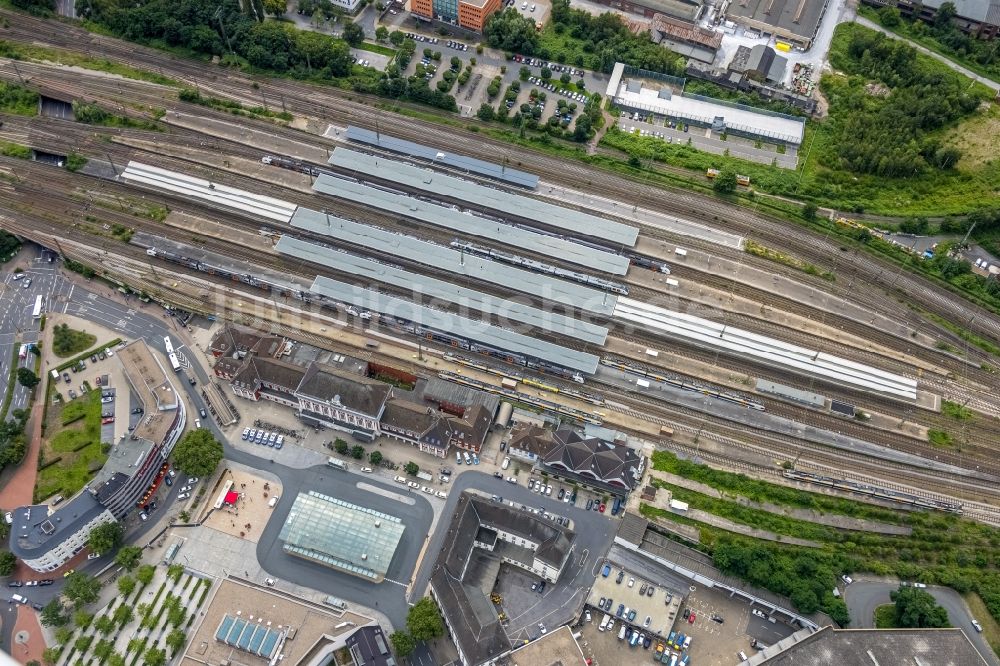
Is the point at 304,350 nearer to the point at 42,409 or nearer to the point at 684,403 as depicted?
the point at 42,409

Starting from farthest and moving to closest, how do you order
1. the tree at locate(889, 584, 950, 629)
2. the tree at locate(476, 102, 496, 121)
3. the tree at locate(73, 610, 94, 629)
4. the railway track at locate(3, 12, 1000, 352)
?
the tree at locate(476, 102, 496, 121) < the railway track at locate(3, 12, 1000, 352) < the tree at locate(73, 610, 94, 629) < the tree at locate(889, 584, 950, 629)

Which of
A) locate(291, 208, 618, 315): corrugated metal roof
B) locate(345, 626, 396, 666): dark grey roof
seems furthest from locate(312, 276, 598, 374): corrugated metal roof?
locate(345, 626, 396, 666): dark grey roof

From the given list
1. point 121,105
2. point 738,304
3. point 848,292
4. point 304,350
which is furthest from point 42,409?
point 848,292

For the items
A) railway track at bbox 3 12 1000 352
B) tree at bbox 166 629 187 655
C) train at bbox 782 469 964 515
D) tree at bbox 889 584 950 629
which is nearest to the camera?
tree at bbox 166 629 187 655

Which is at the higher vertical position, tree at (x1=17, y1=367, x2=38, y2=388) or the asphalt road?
the asphalt road

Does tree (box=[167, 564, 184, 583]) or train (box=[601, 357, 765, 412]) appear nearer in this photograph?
tree (box=[167, 564, 184, 583])

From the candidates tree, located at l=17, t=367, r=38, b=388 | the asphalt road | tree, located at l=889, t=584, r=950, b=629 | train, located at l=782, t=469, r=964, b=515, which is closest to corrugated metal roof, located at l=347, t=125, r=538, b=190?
train, located at l=782, t=469, r=964, b=515

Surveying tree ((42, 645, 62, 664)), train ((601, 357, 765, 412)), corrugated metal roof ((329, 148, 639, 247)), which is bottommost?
tree ((42, 645, 62, 664))

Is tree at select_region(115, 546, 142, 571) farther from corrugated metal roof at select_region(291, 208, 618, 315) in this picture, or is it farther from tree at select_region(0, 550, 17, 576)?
corrugated metal roof at select_region(291, 208, 618, 315)
